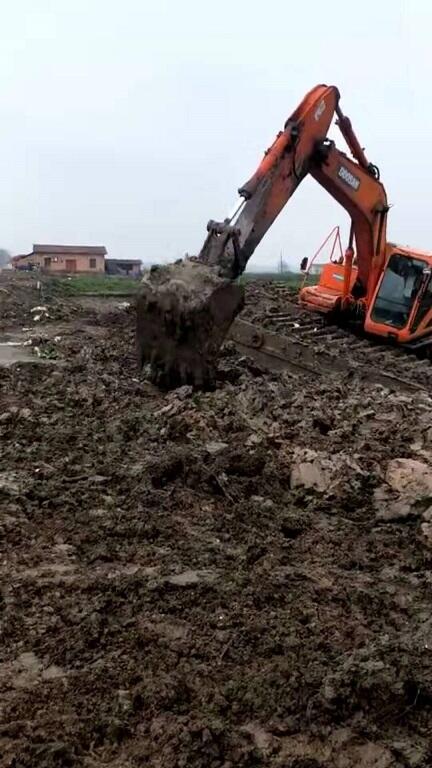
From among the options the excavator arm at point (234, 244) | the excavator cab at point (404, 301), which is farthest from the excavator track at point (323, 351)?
the excavator arm at point (234, 244)

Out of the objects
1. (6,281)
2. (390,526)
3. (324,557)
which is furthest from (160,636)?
(6,281)

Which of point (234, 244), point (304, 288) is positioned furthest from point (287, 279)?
point (234, 244)

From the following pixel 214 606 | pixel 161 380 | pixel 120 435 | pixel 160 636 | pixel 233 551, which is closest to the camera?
pixel 160 636

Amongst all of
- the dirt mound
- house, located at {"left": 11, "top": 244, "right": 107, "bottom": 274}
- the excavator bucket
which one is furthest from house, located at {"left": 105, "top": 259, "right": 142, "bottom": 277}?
the excavator bucket

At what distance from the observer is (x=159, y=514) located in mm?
4836

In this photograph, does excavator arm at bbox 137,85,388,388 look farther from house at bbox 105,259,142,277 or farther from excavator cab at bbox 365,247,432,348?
house at bbox 105,259,142,277

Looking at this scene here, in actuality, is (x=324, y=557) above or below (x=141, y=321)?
below

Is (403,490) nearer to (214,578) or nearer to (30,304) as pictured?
(214,578)

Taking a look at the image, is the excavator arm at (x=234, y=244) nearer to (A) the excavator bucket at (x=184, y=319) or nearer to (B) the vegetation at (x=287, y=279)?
(A) the excavator bucket at (x=184, y=319)

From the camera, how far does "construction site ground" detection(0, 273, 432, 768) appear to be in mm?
2834

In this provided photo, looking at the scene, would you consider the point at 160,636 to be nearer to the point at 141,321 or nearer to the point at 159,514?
the point at 159,514

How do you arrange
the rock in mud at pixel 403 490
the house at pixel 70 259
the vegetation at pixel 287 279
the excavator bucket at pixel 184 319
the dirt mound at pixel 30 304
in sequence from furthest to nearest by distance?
1. the house at pixel 70 259
2. the vegetation at pixel 287 279
3. the dirt mound at pixel 30 304
4. the excavator bucket at pixel 184 319
5. the rock in mud at pixel 403 490

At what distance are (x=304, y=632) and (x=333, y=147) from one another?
25.8ft

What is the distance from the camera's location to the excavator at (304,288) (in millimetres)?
7629
